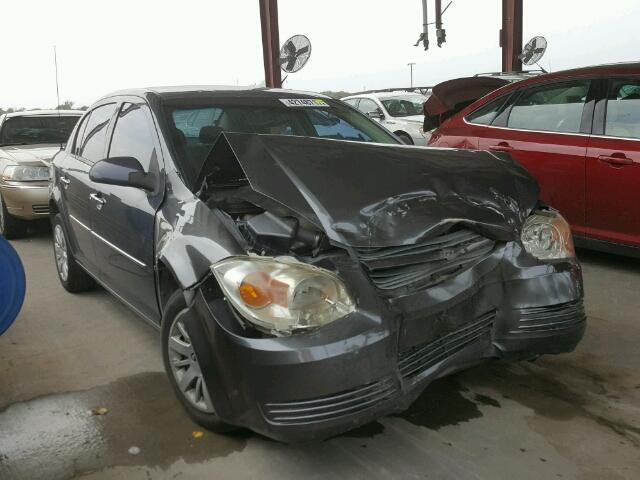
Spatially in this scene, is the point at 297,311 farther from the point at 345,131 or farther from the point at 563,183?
the point at 563,183

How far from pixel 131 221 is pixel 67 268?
179 centimetres

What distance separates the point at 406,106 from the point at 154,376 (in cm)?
991

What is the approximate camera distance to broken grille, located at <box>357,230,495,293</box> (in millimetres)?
2264

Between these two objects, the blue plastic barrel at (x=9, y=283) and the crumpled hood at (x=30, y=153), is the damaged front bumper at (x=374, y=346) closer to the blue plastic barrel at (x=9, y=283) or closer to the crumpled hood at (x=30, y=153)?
the blue plastic barrel at (x=9, y=283)

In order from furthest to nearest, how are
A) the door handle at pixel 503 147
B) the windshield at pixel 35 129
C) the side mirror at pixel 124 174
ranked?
the windshield at pixel 35 129 → the door handle at pixel 503 147 → the side mirror at pixel 124 174

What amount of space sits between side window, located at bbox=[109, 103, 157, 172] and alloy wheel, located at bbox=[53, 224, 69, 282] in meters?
1.25

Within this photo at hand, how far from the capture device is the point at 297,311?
6.97 feet

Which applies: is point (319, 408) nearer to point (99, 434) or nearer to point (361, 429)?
point (361, 429)

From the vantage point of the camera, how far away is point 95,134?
4.13 m

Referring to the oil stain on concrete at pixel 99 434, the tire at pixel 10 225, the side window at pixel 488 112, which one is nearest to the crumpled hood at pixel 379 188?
the oil stain on concrete at pixel 99 434

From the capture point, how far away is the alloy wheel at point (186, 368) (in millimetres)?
2521

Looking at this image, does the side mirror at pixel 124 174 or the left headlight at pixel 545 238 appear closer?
the left headlight at pixel 545 238

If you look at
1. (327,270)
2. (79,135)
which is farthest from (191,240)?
(79,135)

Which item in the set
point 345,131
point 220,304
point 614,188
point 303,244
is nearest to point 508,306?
point 303,244
